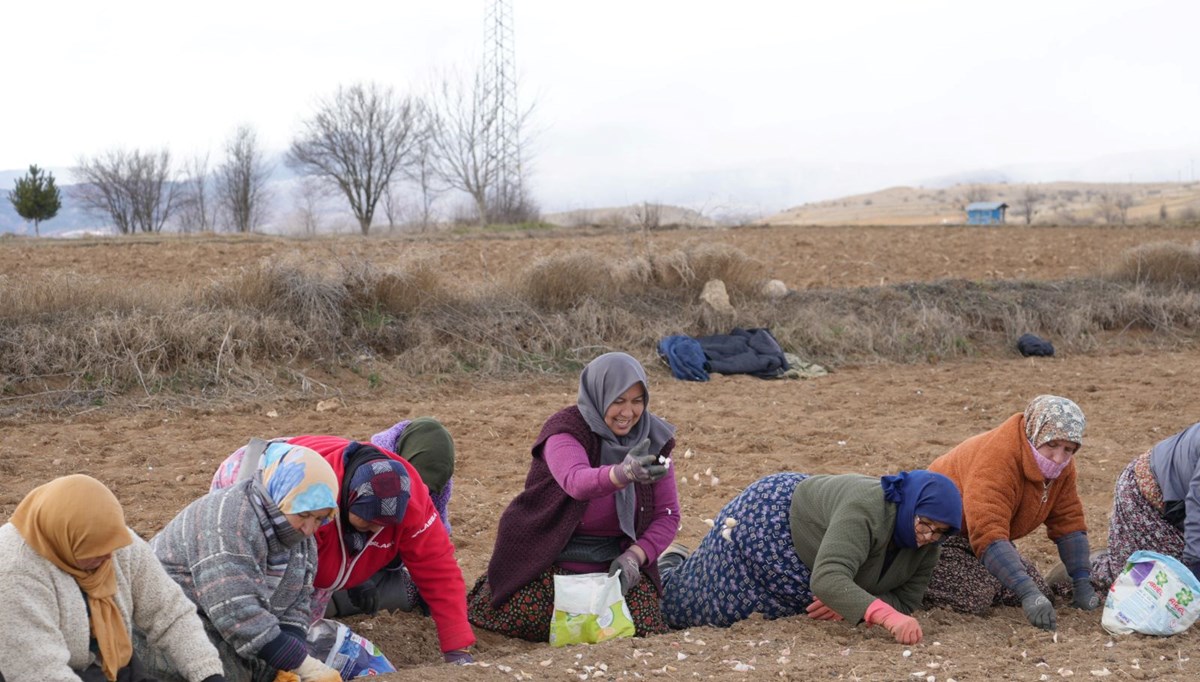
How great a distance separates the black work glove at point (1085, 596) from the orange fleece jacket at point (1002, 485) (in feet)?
1.14

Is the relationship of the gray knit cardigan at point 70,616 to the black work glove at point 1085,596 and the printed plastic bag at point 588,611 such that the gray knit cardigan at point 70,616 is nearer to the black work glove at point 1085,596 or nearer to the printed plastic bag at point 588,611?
the printed plastic bag at point 588,611

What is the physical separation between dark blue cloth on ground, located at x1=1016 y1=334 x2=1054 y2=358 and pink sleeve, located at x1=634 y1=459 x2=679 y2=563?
9.05m

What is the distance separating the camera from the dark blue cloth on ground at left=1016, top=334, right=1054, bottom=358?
1240 cm

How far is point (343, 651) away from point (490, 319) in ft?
25.1

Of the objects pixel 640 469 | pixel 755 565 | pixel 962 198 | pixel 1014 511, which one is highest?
pixel 962 198

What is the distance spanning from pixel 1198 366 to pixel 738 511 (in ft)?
29.7

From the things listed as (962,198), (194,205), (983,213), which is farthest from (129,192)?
(962,198)

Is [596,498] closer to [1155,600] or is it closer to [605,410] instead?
[605,410]

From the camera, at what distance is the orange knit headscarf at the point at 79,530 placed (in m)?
2.83

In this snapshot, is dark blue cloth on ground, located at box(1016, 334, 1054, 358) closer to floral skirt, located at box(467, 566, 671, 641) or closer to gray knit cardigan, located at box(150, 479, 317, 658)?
floral skirt, located at box(467, 566, 671, 641)

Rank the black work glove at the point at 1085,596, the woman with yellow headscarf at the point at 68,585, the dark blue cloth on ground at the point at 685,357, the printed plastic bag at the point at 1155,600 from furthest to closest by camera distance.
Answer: the dark blue cloth on ground at the point at 685,357, the black work glove at the point at 1085,596, the printed plastic bag at the point at 1155,600, the woman with yellow headscarf at the point at 68,585

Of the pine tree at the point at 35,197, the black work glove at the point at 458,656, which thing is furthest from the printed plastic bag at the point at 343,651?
the pine tree at the point at 35,197

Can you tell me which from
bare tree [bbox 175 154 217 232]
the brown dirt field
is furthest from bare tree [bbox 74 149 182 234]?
the brown dirt field

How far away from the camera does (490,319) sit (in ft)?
37.3
